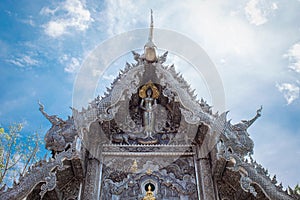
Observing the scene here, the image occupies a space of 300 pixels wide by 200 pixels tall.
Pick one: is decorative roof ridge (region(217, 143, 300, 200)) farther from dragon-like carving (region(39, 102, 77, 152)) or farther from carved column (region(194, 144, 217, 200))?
dragon-like carving (region(39, 102, 77, 152))

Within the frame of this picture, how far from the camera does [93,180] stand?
18.3 ft

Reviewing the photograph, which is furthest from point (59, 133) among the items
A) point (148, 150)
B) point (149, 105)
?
point (149, 105)

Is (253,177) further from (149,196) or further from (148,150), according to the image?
(148,150)

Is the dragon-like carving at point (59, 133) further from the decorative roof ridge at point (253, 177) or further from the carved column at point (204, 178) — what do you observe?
the decorative roof ridge at point (253, 177)

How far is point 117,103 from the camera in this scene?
6.17 metres

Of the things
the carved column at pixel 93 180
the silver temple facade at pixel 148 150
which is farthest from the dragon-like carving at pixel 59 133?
the carved column at pixel 93 180

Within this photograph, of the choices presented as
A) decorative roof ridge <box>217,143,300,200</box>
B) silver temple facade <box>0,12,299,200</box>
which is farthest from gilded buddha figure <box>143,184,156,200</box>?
decorative roof ridge <box>217,143,300,200</box>

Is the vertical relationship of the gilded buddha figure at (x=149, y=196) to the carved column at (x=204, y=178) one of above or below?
below

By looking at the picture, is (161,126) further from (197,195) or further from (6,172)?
(6,172)

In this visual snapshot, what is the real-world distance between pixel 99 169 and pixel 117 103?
147 cm

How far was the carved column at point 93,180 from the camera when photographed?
17.6 ft

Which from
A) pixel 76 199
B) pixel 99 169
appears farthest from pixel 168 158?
pixel 76 199

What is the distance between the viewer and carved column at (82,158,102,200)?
5375 millimetres

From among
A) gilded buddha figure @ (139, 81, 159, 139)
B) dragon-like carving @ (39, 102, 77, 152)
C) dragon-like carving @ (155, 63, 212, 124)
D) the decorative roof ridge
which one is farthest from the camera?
gilded buddha figure @ (139, 81, 159, 139)
